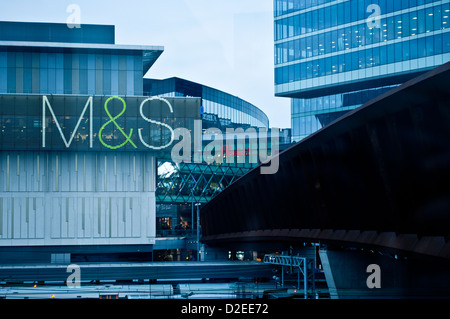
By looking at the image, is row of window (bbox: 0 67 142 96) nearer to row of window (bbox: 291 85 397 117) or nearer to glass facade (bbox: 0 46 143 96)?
glass facade (bbox: 0 46 143 96)

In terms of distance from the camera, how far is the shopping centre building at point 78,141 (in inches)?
2151

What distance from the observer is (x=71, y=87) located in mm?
56719

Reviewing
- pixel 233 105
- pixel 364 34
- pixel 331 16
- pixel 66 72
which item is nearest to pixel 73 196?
pixel 66 72

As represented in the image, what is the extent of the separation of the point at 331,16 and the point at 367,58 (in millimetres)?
9298

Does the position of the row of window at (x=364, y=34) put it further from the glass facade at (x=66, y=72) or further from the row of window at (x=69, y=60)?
the glass facade at (x=66, y=72)

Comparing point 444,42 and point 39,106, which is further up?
point 444,42

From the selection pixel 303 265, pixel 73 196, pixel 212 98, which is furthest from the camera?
pixel 212 98

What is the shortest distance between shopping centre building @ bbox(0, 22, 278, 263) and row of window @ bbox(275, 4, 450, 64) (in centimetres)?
3523

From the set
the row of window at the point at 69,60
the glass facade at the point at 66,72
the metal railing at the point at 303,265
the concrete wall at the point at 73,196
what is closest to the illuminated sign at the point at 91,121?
the concrete wall at the point at 73,196

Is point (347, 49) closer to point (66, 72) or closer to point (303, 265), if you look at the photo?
point (66, 72)

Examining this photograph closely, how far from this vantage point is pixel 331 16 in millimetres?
86562
